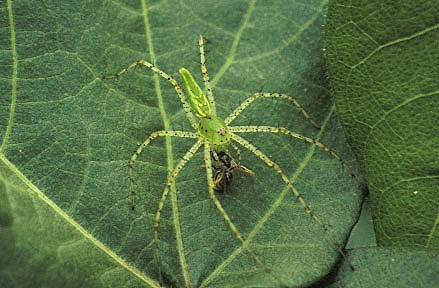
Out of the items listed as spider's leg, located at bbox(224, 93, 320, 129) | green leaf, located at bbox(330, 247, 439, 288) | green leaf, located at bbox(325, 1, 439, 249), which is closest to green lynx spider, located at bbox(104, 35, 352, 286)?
spider's leg, located at bbox(224, 93, 320, 129)

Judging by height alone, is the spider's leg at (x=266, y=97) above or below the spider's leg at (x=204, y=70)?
below

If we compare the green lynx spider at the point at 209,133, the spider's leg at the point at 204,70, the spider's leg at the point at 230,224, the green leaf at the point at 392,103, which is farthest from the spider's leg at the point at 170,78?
the green leaf at the point at 392,103

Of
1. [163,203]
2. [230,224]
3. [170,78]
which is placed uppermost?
[170,78]

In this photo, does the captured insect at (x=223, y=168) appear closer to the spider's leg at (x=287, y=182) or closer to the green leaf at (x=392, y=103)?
the spider's leg at (x=287, y=182)

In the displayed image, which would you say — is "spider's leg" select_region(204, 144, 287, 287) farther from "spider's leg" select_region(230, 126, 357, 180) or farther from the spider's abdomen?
"spider's leg" select_region(230, 126, 357, 180)

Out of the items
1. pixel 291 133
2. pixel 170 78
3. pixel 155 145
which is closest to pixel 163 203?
pixel 155 145

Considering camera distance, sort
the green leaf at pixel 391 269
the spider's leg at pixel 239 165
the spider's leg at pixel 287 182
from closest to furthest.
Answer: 1. the green leaf at pixel 391 269
2. the spider's leg at pixel 287 182
3. the spider's leg at pixel 239 165

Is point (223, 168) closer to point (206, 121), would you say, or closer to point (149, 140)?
point (206, 121)
